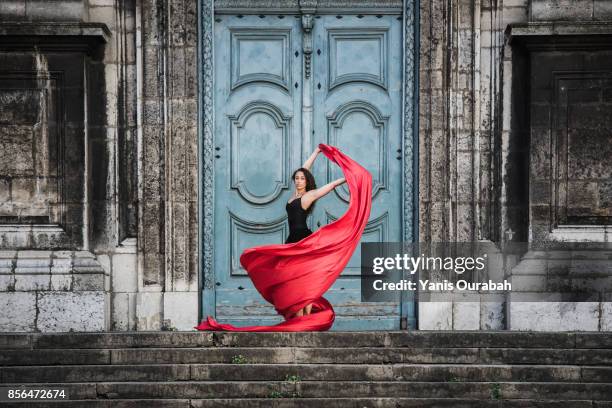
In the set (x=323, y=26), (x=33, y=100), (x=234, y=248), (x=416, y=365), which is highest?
(x=323, y=26)

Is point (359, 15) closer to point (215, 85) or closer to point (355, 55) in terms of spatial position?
point (355, 55)

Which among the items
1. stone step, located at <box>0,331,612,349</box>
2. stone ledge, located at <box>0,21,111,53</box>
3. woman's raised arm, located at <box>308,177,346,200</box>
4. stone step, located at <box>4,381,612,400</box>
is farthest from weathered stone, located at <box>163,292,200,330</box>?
stone step, located at <box>4,381,612,400</box>

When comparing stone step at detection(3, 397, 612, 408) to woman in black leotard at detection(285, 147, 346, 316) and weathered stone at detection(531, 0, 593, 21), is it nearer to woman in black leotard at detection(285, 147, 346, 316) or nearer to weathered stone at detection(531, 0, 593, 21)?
woman in black leotard at detection(285, 147, 346, 316)

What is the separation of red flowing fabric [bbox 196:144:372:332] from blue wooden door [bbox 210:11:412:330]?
1519 mm

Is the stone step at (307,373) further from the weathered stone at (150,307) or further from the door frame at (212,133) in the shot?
the door frame at (212,133)

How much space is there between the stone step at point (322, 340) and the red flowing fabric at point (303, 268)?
2.19 ft

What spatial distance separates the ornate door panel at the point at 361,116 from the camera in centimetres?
1156

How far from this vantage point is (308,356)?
8.89m

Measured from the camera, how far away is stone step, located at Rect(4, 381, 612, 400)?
849cm

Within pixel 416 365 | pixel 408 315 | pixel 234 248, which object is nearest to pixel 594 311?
pixel 408 315

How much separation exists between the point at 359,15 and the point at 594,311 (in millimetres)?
3649

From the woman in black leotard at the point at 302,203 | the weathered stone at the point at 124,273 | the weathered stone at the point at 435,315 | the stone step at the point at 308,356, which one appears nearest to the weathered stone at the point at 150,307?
the weathered stone at the point at 124,273

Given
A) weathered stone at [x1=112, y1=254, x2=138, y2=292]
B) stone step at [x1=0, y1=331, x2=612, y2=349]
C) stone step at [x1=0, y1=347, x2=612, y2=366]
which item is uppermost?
weathered stone at [x1=112, y1=254, x2=138, y2=292]

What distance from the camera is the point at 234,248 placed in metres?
11.6
